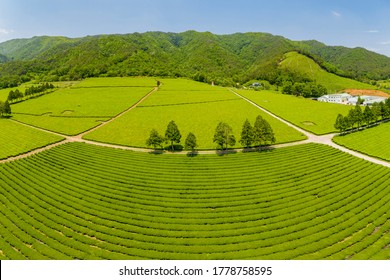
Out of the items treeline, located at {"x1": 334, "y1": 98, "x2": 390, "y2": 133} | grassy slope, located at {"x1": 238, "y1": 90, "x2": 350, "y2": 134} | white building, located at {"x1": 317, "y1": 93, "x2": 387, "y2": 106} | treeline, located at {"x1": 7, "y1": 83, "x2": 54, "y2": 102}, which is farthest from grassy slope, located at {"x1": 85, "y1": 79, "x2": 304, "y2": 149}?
white building, located at {"x1": 317, "y1": 93, "x2": 387, "y2": 106}

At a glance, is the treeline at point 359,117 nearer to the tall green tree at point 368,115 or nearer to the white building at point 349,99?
the tall green tree at point 368,115

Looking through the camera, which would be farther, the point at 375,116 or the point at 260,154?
the point at 375,116

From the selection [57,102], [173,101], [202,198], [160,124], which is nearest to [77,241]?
[202,198]

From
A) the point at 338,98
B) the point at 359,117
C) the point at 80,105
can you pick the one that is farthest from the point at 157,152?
the point at 338,98

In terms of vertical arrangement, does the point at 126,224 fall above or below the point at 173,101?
below

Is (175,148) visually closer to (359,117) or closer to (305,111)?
(359,117)

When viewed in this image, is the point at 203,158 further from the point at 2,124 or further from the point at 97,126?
the point at 2,124

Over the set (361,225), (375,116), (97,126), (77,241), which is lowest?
(77,241)
